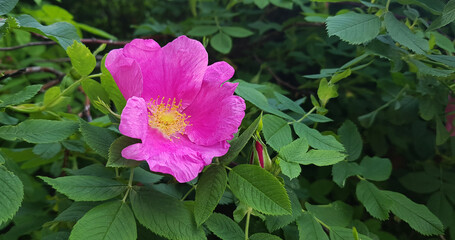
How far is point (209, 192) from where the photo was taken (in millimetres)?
539

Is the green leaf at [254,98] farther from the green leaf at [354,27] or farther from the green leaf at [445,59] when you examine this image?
the green leaf at [445,59]

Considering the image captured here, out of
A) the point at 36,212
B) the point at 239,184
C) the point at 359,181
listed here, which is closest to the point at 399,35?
the point at 359,181

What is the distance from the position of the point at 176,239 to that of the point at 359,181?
1.50 ft

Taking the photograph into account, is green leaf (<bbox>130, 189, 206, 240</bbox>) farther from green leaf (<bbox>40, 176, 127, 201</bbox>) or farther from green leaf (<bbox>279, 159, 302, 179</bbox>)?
green leaf (<bbox>279, 159, 302, 179</bbox>)

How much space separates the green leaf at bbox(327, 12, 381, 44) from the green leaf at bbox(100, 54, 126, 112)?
14.4 inches

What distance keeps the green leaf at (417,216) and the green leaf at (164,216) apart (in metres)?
0.39

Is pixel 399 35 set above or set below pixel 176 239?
above

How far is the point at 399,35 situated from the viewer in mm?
707

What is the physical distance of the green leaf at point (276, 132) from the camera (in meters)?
0.64

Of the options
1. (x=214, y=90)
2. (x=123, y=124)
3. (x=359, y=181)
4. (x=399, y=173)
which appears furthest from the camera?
(x=399, y=173)

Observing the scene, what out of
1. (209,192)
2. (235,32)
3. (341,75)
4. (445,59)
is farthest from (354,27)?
(235,32)

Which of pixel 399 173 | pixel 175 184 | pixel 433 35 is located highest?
pixel 433 35

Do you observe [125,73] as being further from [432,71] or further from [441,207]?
[441,207]

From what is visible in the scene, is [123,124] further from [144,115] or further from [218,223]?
[218,223]
